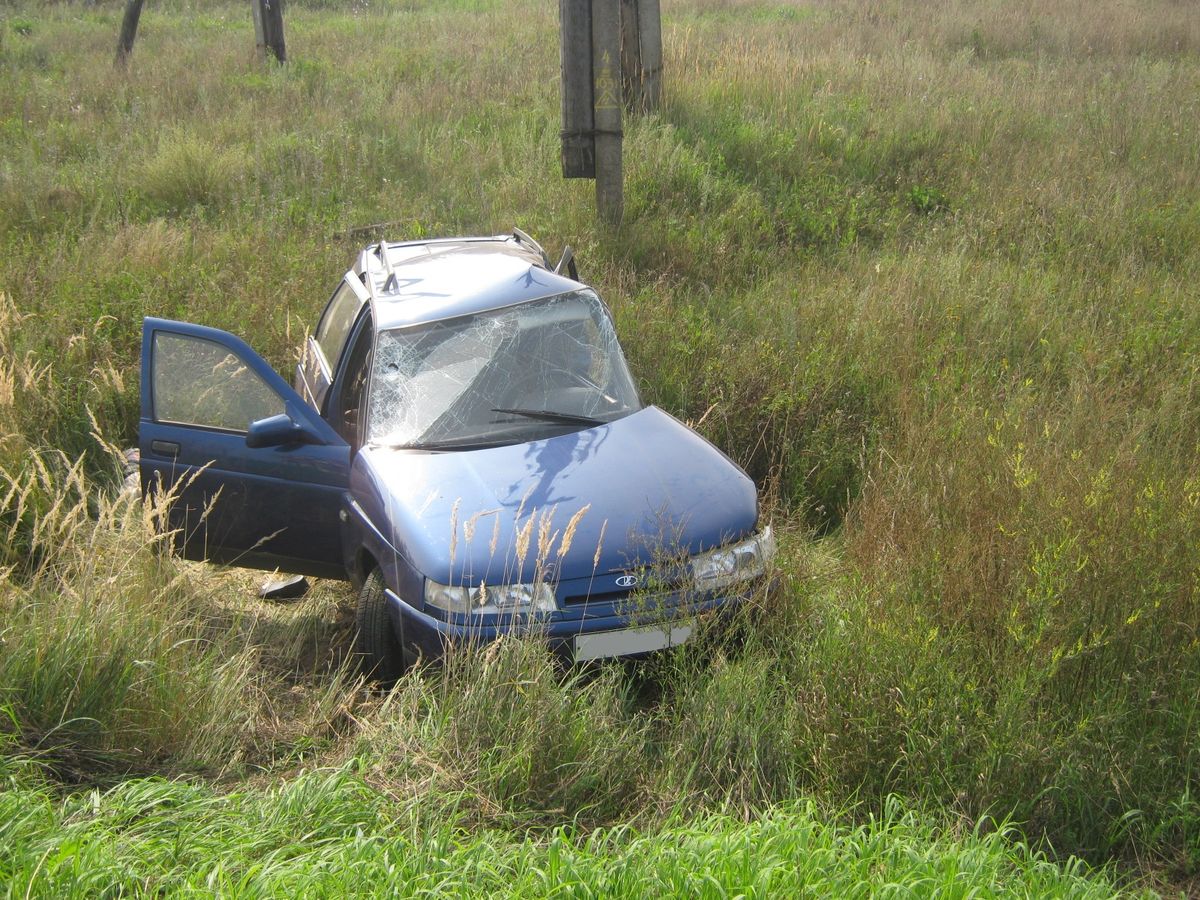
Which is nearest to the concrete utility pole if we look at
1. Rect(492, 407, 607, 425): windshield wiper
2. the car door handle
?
Rect(492, 407, 607, 425): windshield wiper

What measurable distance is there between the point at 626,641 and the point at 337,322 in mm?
3125

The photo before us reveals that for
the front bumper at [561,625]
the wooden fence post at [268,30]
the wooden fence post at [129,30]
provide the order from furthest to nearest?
1. the wooden fence post at [129,30]
2. the wooden fence post at [268,30]
3. the front bumper at [561,625]

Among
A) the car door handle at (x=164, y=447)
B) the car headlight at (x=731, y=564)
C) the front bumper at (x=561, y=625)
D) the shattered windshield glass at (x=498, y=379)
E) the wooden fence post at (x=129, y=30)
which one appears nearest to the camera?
the front bumper at (x=561, y=625)

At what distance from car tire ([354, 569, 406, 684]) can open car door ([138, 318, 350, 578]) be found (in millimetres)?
662

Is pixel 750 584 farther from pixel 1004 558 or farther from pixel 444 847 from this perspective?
pixel 444 847

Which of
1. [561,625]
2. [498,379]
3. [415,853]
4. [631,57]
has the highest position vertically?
[631,57]

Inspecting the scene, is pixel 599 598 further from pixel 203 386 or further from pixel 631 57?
pixel 631 57

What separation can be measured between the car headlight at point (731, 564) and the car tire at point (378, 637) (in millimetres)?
1301

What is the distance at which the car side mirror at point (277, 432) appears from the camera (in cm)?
493

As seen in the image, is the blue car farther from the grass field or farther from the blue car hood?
the grass field

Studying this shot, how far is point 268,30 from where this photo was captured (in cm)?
1452

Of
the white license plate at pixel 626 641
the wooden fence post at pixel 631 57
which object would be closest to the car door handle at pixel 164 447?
the white license plate at pixel 626 641

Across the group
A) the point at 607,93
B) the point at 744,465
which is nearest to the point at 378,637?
the point at 744,465

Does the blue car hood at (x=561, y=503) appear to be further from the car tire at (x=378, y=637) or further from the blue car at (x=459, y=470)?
the car tire at (x=378, y=637)
